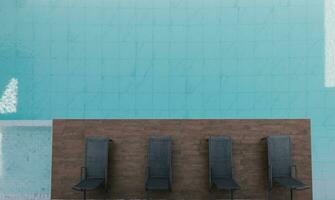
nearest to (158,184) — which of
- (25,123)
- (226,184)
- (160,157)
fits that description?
(160,157)

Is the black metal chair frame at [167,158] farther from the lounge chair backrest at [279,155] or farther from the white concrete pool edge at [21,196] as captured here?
the white concrete pool edge at [21,196]

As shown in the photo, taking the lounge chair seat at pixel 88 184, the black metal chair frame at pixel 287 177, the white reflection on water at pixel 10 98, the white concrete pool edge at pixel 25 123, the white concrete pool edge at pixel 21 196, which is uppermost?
the white reflection on water at pixel 10 98

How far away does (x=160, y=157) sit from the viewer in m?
5.45

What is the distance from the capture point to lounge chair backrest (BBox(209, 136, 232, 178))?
541 cm

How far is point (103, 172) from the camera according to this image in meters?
5.40

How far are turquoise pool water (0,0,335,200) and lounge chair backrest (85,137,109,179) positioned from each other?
108cm

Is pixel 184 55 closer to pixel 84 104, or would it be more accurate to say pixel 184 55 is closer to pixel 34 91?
pixel 84 104

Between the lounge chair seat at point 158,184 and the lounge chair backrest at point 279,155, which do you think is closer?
the lounge chair seat at point 158,184

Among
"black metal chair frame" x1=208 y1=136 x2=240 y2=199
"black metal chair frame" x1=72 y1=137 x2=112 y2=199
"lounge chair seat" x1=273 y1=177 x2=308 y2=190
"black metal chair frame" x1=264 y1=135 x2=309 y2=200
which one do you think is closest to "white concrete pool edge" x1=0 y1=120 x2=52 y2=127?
"black metal chair frame" x1=72 y1=137 x2=112 y2=199

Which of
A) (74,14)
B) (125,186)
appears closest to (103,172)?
(125,186)

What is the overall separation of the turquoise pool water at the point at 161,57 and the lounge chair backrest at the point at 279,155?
3.28 ft

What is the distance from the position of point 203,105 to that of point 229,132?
105cm

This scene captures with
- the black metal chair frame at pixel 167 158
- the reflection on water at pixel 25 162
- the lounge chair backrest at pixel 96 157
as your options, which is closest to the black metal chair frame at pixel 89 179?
the lounge chair backrest at pixel 96 157

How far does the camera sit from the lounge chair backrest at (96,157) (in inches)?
213
